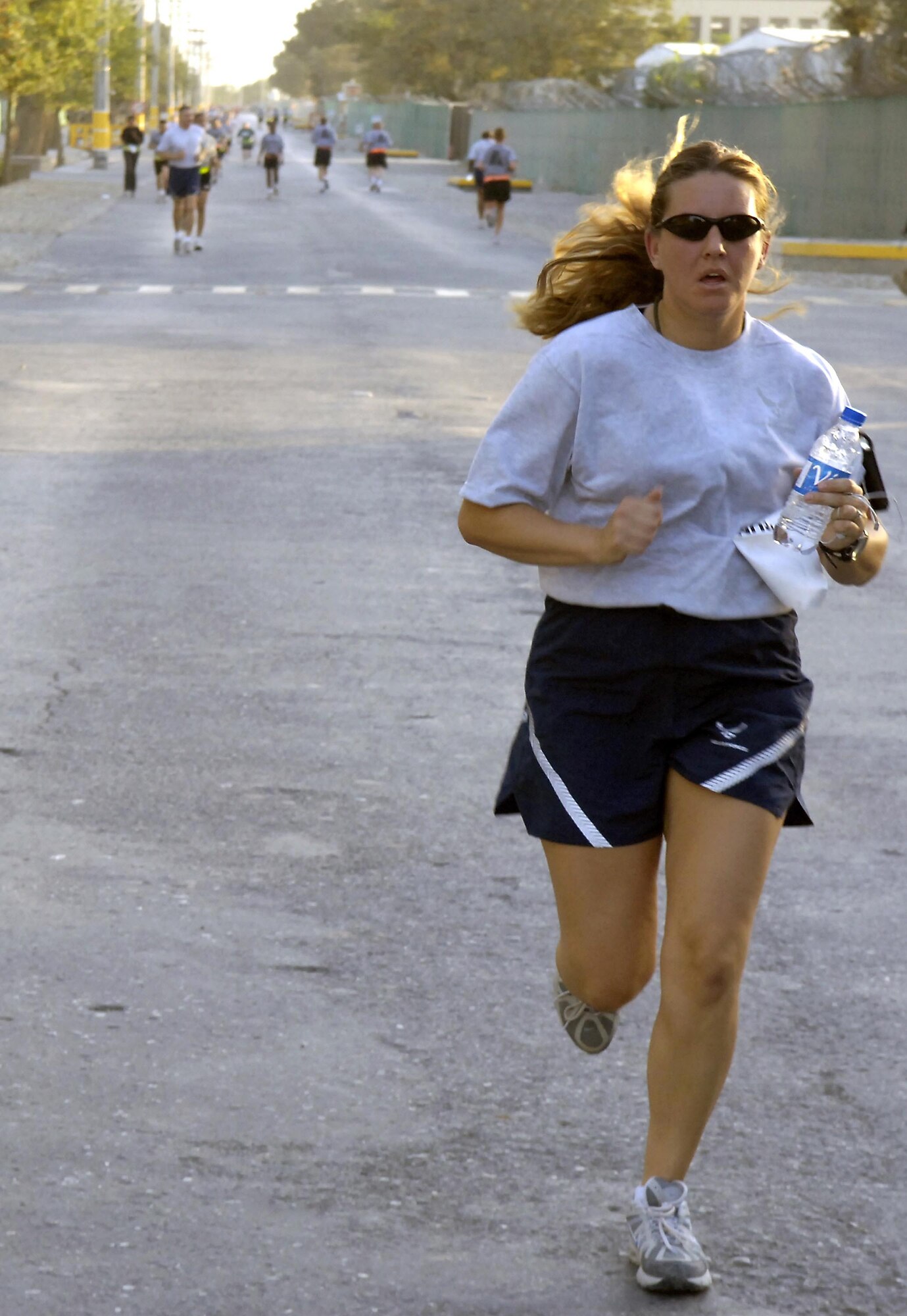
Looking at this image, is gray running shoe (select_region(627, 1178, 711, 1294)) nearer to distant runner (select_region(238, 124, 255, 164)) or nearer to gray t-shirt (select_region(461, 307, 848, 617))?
gray t-shirt (select_region(461, 307, 848, 617))

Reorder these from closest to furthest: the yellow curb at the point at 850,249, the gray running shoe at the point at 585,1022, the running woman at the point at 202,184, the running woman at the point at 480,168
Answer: the gray running shoe at the point at 585,1022, the running woman at the point at 202,184, the yellow curb at the point at 850,249, the running woman at the point at 480,168

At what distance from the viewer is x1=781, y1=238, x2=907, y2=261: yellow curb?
105ft

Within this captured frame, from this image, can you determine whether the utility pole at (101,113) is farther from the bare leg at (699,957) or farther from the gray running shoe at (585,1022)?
the bare leg at (699,957)

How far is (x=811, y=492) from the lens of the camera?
3.39m

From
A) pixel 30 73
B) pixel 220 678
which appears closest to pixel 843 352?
pixel 220 678

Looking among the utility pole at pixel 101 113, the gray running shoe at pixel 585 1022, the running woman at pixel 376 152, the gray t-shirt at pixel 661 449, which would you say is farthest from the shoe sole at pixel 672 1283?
the utility pole at pixel 101 113

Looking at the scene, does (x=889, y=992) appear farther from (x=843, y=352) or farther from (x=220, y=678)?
(x=843, y=352)

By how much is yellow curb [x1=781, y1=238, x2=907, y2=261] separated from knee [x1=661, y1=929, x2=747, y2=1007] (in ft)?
97.5

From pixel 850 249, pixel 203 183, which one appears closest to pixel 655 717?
pixel 203 183

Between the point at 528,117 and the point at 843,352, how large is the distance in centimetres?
5171

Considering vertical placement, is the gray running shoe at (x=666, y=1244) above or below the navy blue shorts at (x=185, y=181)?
above

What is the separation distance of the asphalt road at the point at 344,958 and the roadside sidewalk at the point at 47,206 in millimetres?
18558

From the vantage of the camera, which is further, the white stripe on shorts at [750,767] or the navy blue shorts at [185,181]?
the navy blue shorts at [185,181]

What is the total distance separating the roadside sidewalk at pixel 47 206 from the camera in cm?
3036
